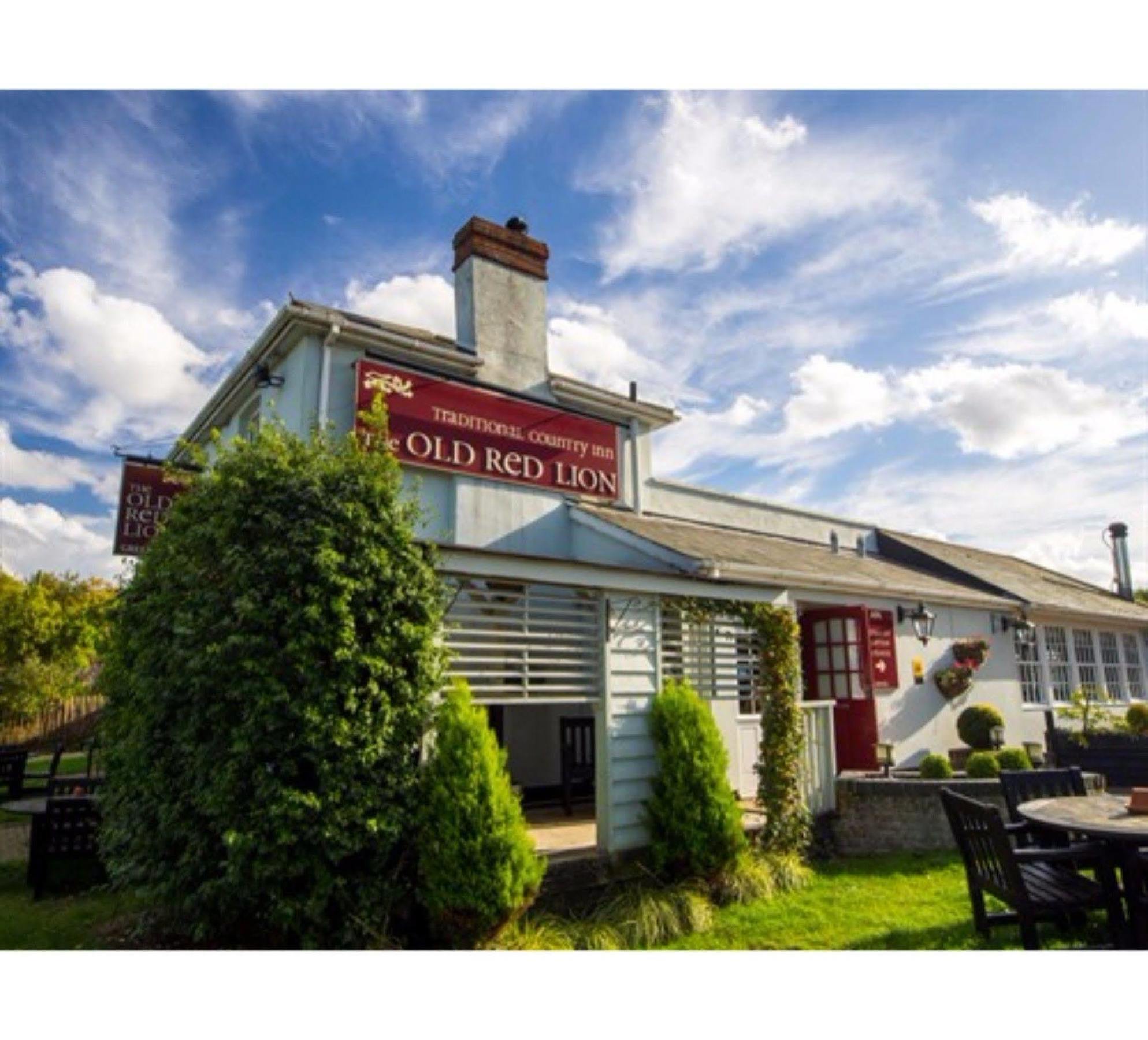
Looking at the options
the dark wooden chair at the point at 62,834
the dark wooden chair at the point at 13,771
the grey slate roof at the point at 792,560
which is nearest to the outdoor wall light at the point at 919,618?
the grey slate roof at the point at 792,560

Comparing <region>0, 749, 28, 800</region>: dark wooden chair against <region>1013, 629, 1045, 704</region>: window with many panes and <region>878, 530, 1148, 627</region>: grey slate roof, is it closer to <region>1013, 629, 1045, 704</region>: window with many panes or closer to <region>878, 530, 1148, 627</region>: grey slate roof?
<region>878, 530, 1148, 627</region>: grey slate roof

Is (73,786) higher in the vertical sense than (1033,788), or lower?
lower

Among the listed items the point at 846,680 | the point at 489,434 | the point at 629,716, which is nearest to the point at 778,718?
the point at 629,716

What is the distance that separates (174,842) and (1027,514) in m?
13.5

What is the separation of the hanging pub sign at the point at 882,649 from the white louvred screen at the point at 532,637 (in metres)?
6.41

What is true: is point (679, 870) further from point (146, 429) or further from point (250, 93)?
point (146, 429)

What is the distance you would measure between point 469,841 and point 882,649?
916 centimetres

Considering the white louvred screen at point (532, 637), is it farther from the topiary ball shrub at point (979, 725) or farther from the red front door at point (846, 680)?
the topiary ball shrub at point (979, 725)

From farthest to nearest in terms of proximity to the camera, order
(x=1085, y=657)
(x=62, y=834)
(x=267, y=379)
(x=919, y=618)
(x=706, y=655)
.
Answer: (x=1085, y=657) → (x=919, y=618) → (x=267, y=379) → (x=706, y=655) → (x=62, y=834)

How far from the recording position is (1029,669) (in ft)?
51.1

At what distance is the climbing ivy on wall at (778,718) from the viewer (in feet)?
25.0

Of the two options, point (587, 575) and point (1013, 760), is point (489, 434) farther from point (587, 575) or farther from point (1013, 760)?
point (1013, 760)

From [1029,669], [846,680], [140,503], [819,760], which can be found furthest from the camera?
[1029,669]

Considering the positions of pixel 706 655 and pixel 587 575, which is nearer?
pixel 587 575
